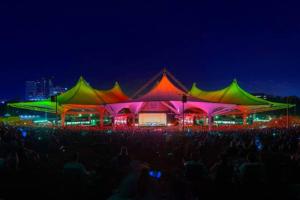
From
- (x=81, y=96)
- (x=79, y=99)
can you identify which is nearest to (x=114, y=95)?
(x=81, y=96)

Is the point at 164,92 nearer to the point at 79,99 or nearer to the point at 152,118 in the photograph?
the point at 79,99

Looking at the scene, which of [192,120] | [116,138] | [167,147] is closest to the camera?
[167,147]

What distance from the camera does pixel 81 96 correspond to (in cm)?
5238

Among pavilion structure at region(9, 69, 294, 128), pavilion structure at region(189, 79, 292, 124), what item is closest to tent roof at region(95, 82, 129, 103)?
pavilion structure at region(9, 69, 294, 128)

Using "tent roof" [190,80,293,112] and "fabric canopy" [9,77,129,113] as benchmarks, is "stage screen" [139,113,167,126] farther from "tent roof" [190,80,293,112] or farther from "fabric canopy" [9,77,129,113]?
"tent roof" [190,80,293,112]

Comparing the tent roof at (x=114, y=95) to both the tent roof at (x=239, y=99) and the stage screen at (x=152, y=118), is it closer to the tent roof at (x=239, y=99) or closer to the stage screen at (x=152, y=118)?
the stage screen at (x=152, y=118)

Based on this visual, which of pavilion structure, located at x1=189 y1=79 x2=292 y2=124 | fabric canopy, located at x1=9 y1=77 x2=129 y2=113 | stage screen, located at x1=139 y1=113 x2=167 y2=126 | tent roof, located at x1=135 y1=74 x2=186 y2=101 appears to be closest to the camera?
tent roof, located at x1=135 y1=74 x2=186 y2=101

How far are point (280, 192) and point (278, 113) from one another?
411ft

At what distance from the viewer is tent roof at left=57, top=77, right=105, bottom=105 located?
164 feet

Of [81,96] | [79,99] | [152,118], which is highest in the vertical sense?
[81,96]

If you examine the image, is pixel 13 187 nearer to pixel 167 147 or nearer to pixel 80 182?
pixel 80 182

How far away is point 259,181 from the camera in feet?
23.6

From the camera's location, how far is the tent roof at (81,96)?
164 feet

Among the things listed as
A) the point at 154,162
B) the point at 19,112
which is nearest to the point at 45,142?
the point at 154,162
